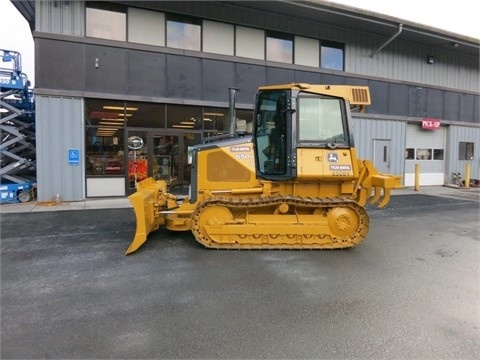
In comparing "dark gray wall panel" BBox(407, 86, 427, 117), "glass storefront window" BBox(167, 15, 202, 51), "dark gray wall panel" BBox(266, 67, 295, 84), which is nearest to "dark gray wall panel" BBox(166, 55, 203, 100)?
"glass storefront window" BBox(167, 15, 202, 51)

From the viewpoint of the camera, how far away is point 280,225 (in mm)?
5348

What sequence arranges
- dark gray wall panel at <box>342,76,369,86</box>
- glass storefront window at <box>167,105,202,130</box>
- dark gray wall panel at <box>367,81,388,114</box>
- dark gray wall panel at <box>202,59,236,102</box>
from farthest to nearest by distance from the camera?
dark gray wall panel at <box>367,81,388,114</box> → dark gray wall panel at <box>342,76,369,86</box> → dark gray wall panel at <box>202,59,236,102</box> → glass storefront window at <box>167,105,202,130</box>

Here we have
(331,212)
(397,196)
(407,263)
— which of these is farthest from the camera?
(397,196)

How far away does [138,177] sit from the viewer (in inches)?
429

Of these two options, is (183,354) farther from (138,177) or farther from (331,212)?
(138,177)

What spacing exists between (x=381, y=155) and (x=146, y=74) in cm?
1079

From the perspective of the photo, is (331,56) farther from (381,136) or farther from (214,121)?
(214,121)

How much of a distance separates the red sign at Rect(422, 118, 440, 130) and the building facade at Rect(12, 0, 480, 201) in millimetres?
118

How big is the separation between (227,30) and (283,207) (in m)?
8.69

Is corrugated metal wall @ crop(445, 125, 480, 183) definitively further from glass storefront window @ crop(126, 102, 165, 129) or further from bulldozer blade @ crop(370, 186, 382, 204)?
glass storefront window @ crop(126, 102, 165, 129)

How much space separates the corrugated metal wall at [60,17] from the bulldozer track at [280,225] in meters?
8.20

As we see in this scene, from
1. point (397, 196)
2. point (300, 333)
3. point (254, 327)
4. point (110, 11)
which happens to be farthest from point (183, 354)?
point (397, 196)

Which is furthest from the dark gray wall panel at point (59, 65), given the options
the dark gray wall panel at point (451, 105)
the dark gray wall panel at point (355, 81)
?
the dark gray wall panel at point (451, 105)

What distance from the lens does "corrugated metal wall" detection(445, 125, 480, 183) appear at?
16438 millimetres
